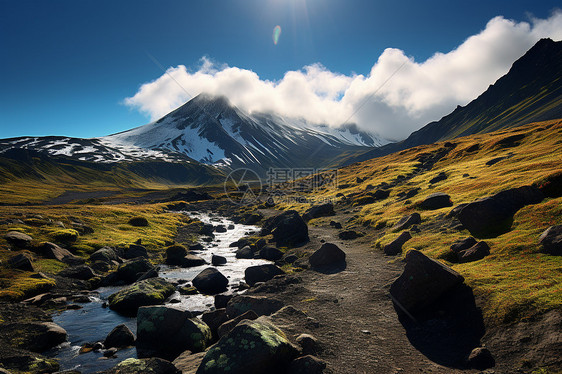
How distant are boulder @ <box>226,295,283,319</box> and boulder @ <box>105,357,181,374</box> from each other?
642 cm

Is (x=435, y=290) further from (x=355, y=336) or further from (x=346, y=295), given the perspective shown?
(x=346, y=295)

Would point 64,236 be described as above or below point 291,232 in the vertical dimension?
above

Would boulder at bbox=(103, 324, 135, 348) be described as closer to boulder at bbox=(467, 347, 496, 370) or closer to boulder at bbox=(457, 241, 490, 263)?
boulder at bbox=(467, 347, 496, 370)

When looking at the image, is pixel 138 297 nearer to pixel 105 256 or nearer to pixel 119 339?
pixel 119 339

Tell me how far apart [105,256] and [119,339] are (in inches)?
903

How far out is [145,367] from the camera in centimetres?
1311

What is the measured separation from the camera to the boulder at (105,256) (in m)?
36.5

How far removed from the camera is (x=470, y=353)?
40.1 ft

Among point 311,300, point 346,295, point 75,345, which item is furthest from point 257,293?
point 75,345

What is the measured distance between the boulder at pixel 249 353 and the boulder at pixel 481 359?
303 inches

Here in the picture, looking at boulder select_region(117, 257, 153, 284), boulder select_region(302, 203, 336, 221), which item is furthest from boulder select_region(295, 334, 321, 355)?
boulder select_region(302, 203, 336, 221)

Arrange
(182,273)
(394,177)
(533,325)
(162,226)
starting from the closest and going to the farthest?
(533,325) → (182,273) → (162,226) → (394,177)

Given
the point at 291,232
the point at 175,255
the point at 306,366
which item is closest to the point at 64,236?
the point at 175,255

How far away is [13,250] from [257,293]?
29694 millimetres
